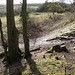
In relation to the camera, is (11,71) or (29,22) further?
(29,22)

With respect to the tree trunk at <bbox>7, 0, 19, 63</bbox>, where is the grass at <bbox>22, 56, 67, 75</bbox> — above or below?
below

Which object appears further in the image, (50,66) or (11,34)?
(11,34)

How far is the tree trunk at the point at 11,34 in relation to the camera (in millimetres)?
4918

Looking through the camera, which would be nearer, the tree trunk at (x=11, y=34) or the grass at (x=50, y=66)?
the grass at (x=50, y=66)

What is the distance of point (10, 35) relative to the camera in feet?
17.8

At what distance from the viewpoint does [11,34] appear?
5.41 meters

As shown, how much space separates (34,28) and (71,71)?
12.4 meters

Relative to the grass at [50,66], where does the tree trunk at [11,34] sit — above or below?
above

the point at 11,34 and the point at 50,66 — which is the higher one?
the point at 11,34

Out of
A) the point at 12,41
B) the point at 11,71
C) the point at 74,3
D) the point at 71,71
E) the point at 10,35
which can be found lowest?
the point at 11,71

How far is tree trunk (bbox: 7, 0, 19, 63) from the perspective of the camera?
194 inches

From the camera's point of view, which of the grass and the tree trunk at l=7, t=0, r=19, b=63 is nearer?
the grass

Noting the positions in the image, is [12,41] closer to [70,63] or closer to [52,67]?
[52,67]

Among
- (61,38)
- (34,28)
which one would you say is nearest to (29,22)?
(34,28)
